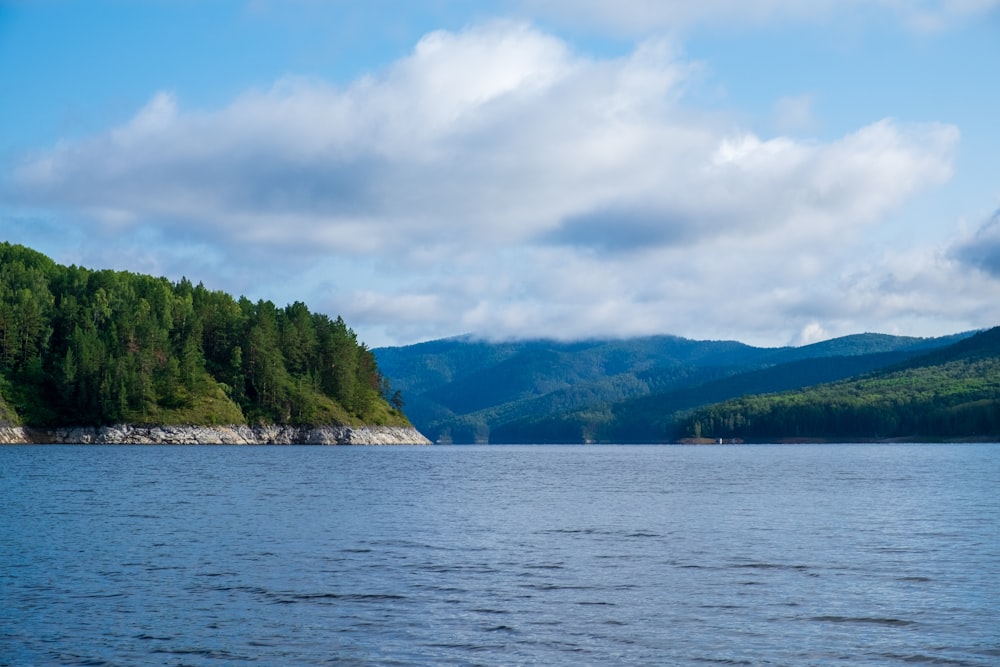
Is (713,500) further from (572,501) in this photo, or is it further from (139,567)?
(139,567)

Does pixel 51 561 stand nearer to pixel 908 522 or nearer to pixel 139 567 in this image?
pixel 139 567

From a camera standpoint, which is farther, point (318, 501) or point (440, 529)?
point (318, 501)

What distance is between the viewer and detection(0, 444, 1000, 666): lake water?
2570 centimetres

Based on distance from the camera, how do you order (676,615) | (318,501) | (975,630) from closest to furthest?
(975,630)
(676,615)
(318,501)

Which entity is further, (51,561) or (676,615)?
(51,561)

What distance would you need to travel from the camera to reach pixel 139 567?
37.9m

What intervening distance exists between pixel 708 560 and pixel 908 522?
21.9 metres

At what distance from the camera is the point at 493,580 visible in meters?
35.8

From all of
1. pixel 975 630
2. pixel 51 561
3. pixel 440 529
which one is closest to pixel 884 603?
pixel 975 630

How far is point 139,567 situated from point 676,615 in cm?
2154

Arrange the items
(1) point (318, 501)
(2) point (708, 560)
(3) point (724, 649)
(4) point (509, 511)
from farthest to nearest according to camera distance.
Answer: (1) point (318, 501) < (4) point (509, 511) < (2) point (708, 560) < (3) point (724, 649)

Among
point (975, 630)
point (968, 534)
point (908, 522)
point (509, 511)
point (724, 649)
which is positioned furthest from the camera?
point (509, 511)

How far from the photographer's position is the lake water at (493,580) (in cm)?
2570

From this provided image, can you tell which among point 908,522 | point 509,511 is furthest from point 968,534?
point 509,511
